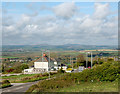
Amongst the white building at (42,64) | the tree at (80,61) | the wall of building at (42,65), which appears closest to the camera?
the white building at (42,64)

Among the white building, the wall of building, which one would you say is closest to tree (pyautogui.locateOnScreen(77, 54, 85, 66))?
the white building

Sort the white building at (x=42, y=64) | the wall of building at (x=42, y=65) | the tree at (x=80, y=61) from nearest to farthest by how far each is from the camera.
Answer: the white building at (x=42, y=64) < the wall of building at (x=42, y=65) < the tree at (x=80, y=61)

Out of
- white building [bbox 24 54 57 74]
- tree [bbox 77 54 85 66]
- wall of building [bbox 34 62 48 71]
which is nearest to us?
white building [bbox 24 54 57 74]

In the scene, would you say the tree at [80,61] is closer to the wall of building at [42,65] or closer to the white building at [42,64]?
the white building at [42,64]

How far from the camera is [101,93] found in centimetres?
855

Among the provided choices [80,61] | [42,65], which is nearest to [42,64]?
[42,65]

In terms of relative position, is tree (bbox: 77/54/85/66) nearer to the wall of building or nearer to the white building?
the white building

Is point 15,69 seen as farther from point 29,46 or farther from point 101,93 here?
point 101,93

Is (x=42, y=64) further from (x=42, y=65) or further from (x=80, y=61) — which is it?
(x=80, y=61)

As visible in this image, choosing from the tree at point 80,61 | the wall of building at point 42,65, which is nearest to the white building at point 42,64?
the wall of building at point 42,65

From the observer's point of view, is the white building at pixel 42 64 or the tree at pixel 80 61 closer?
the white building at pixel 42 64

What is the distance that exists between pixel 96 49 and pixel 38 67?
27879 mm

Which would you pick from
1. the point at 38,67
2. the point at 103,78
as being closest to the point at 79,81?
the point at 103,78

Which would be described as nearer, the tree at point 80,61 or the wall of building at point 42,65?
the wall of building at point 42,65
